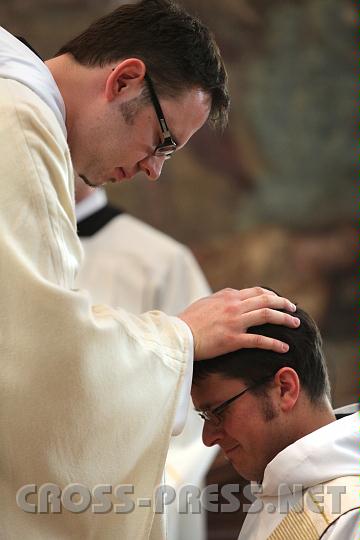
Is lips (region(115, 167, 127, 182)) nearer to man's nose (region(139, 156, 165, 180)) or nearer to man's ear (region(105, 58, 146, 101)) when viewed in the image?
man's nose (region(139, 156, 165, 180))

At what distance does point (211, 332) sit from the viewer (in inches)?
103

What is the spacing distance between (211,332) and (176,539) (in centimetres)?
296

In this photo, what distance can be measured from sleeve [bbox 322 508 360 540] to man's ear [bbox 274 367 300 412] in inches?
14.2

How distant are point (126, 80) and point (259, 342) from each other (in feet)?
2.93

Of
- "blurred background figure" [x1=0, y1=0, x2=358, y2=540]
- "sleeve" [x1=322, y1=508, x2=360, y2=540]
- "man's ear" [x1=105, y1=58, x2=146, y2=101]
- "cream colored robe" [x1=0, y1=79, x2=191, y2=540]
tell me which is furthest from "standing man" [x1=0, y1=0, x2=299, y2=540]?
"blurred background figure" [x1=0, y1=0, x2=358, y2=540]

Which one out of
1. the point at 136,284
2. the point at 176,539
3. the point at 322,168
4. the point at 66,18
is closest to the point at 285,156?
the point at 322,168

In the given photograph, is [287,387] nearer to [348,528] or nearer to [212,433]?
[212,433]

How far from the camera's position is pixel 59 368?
8.15ft

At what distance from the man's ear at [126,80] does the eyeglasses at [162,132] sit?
27 millimetres

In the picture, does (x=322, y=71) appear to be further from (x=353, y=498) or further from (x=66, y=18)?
(x=353, y=498)

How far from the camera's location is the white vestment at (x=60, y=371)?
2.48 meters

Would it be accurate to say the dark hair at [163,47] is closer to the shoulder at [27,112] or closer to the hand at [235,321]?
the shoulder at [27,112]

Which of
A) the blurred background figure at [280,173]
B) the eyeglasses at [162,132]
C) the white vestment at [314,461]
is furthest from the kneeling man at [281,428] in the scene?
the blurred background figure at [280,173]

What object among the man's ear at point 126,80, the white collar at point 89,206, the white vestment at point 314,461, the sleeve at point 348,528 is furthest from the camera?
the white collar at point 89,206
